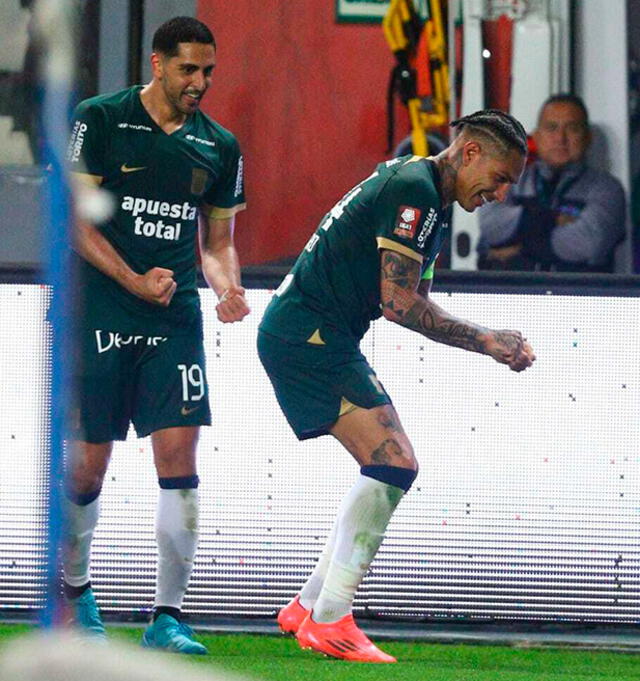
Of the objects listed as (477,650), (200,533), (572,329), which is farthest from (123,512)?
(572,329)

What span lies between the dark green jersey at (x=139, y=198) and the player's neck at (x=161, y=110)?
0.06ft

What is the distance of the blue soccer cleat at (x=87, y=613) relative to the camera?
5.17 m

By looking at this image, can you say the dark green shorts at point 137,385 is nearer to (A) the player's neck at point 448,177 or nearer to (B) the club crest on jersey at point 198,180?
(B) the club crest on jersey at point 198,180

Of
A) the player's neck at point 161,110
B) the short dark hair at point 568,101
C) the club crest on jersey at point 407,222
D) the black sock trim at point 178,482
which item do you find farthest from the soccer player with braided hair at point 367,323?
the short dark hair at point 568,101

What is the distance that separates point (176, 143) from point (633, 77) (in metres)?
3.47

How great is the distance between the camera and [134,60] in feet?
25.9

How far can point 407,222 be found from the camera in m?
4.93

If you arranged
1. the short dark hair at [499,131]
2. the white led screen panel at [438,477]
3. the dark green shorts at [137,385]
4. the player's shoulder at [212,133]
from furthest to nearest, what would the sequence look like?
the white led screen panel at [438,477]
the player's shoulder at [212,133]
the dark green shorts at [137,385]
the short dark hair at [499,131]

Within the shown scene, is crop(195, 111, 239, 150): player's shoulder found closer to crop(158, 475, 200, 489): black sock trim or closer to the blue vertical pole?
crop(158, 475, 200, 489): black sock trim

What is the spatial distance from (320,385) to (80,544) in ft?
2.85

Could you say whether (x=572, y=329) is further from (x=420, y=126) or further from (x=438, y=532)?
(x=420, y=126)

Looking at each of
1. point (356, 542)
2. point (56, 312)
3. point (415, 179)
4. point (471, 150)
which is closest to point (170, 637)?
point (356, 542)

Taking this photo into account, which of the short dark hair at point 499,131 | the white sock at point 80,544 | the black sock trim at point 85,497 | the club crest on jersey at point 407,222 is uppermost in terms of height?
the short dark hair at point 499,131

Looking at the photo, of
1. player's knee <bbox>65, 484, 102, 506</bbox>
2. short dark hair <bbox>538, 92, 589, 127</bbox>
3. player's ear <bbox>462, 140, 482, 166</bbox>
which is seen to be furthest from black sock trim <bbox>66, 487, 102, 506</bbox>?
short dark hair <bbox>538, 92, 589, 127</bbox>
